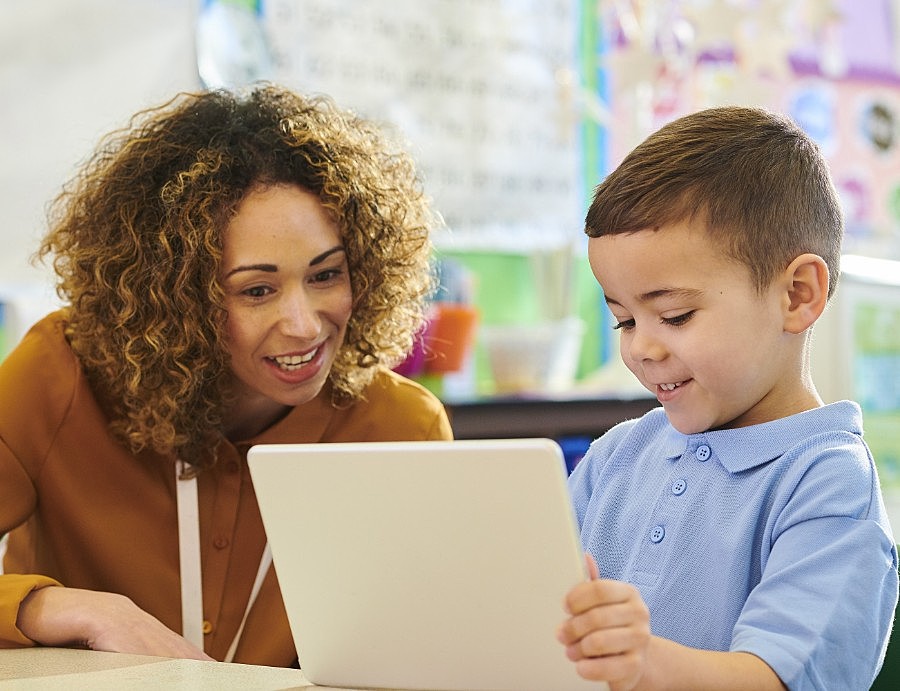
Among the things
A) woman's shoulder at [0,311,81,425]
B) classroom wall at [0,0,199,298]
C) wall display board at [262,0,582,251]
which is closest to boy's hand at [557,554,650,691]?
woman's shoulder at [0,311,81,425]

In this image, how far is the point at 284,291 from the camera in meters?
1.28

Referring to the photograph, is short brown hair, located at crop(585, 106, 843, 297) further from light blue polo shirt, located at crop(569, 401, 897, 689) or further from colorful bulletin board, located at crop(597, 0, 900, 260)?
colorful bulletin board, located at crop(597, 0, 900, 260)

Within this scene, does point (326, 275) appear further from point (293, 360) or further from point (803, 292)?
point (803, 292)

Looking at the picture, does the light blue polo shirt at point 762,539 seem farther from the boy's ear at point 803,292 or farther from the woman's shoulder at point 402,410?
the woman's shoulder at point 402,410

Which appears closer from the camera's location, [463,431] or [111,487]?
[111,487]

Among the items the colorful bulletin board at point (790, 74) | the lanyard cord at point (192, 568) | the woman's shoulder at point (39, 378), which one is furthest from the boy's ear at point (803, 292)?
the colorful bulletin board at point (790, 74)

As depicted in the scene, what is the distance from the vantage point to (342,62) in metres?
2.61

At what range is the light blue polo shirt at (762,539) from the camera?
2.60ft

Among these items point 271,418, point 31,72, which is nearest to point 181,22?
point 31,72

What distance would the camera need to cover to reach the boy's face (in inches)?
36.1

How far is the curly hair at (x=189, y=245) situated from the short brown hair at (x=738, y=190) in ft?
1.40

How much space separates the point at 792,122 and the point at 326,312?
1.80ft

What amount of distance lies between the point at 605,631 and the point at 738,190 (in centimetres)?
42

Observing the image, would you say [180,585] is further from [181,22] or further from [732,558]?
[181,22]
